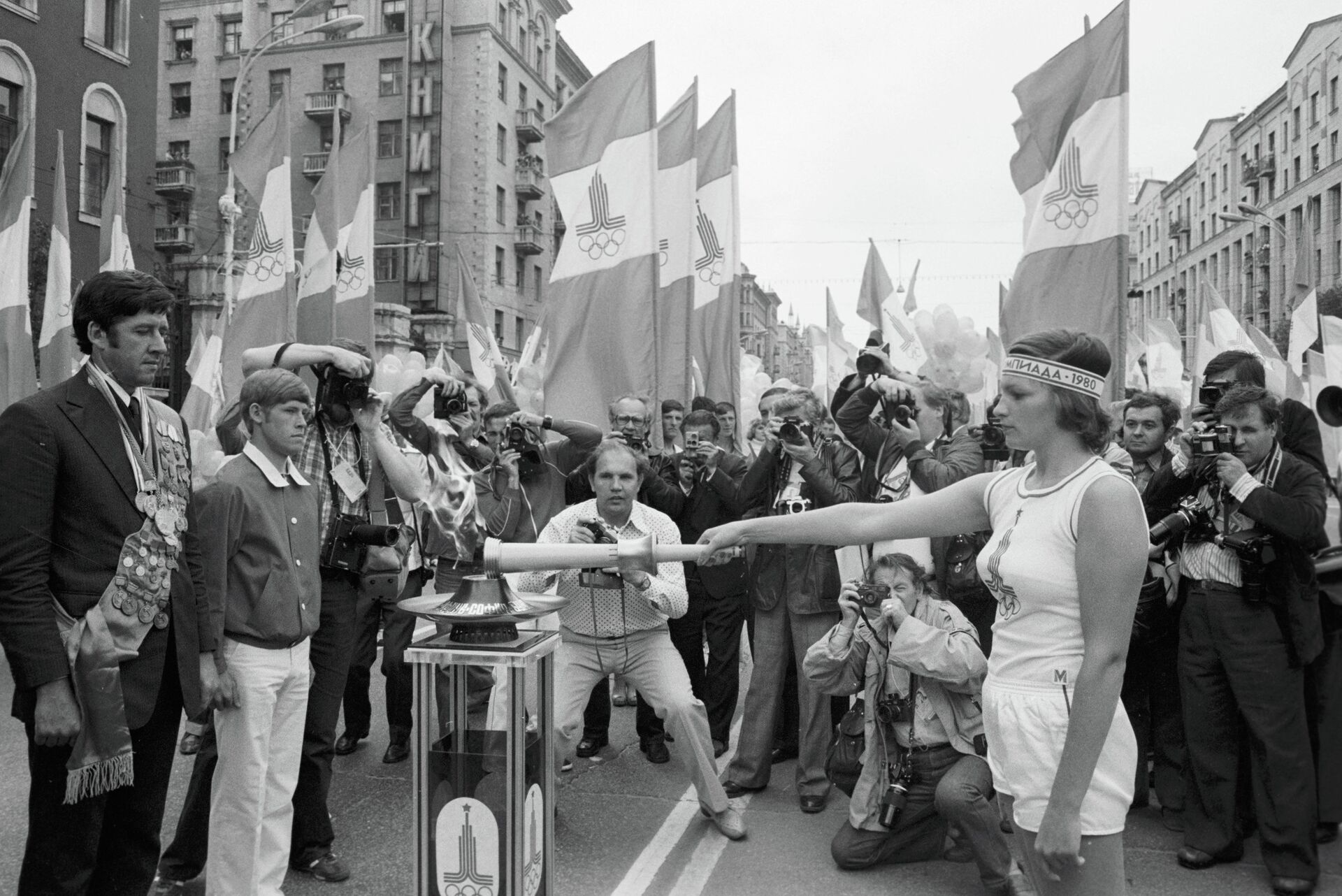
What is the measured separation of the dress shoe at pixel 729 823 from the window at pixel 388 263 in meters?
41.9

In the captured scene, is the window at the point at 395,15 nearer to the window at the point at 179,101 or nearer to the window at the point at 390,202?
the window at the point at 390,202

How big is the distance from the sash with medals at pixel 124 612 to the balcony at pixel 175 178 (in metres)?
45.7

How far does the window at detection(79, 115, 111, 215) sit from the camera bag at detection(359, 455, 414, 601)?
83.3 ft

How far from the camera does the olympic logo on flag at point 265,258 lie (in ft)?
32.4

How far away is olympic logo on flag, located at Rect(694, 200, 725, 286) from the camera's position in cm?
1074

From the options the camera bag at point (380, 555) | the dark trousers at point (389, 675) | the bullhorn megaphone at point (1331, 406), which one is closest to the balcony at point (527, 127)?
the dark trousers at point (389, 675)

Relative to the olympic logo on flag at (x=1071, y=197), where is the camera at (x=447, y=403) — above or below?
below

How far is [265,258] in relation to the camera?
32.4 ft

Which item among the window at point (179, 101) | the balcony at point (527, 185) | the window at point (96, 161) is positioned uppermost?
the window at point (179, 101)

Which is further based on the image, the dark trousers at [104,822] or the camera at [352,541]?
the camera at [352,541]

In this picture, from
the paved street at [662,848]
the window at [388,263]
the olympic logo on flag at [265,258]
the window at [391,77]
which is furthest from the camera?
the window at [391,77]

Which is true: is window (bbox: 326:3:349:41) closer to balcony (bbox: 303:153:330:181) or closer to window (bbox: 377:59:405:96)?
window (bbox: 377:59:405:96)

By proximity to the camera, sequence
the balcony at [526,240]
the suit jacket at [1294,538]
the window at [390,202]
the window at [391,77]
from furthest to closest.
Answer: the balcony at [526,240] → the window at [391,77] → the window at [390,202] → the suit jacket at [1294,538]

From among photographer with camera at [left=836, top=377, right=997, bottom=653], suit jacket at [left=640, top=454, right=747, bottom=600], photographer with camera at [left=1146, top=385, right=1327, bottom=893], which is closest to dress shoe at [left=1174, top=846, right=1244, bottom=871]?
photographer with camera at [left=1146, top=385, right=1327, bottom=893]
